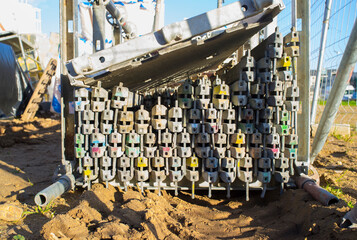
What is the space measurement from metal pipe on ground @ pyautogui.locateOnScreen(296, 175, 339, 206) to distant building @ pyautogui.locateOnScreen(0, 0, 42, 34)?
16.2 m

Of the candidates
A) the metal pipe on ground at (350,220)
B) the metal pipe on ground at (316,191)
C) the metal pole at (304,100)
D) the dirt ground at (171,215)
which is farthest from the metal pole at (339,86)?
the metal pipe on ground at (350,220)

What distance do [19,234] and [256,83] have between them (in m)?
2.88

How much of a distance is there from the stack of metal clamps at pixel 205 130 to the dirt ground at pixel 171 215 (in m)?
0.29

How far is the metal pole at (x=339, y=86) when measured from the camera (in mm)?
4105

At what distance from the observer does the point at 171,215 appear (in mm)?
3166

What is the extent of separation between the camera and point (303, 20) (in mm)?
4289

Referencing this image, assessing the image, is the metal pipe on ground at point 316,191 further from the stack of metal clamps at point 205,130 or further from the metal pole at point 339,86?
the metal pole at point 339,86

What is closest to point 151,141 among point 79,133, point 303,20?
point 79,133

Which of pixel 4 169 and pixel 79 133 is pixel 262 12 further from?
pixel 4 169

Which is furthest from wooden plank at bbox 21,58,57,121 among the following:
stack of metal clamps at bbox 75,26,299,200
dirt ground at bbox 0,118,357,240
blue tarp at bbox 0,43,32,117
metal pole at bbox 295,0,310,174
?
metal pole at bbox 295,0,310,174

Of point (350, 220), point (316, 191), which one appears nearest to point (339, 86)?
point (316, 191)

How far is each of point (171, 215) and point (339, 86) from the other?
2960 millimetres

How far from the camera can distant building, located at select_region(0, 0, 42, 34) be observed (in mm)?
18016

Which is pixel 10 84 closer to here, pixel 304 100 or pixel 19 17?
pixel 304 100
